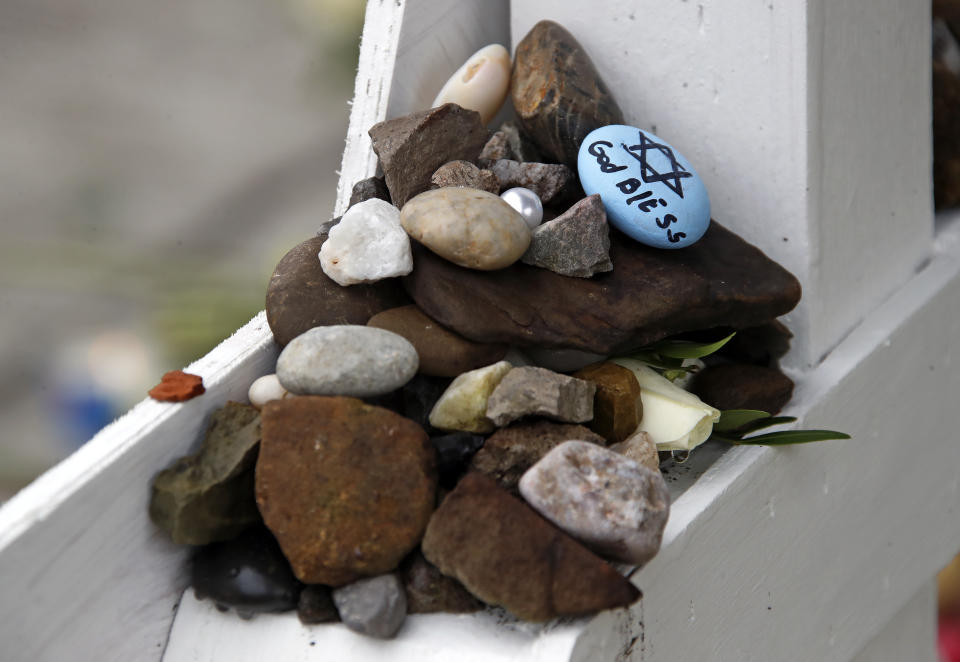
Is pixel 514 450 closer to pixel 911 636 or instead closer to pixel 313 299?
pixel 313 299

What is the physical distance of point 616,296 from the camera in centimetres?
85

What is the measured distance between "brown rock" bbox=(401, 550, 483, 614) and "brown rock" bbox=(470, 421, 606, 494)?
0.08 meters

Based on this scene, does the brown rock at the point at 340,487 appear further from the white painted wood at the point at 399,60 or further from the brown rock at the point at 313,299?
the white painted wood at the point at 399,60

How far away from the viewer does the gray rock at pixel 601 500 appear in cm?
67

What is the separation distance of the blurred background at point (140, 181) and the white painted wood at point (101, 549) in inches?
40.6

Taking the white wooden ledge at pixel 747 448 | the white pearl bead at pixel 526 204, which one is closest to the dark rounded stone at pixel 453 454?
the white wooden ledge at pixel 747 448

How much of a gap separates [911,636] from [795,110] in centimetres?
76

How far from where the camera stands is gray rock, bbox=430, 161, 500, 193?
2.90 ft

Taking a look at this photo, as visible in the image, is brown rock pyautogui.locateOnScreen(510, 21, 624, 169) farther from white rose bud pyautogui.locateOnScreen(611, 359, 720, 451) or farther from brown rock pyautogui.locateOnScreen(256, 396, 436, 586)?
brown rock pyautogui.locateOnScreen(256, 396, 436, 586)

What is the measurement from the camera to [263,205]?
2.19 m

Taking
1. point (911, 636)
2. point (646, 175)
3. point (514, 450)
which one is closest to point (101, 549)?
point (514, 450)

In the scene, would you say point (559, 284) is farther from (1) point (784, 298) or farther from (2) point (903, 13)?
(2) point (903, 13)

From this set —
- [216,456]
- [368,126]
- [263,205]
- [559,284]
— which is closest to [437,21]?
[368,126]

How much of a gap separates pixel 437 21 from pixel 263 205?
3.92ft
